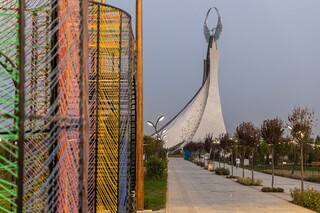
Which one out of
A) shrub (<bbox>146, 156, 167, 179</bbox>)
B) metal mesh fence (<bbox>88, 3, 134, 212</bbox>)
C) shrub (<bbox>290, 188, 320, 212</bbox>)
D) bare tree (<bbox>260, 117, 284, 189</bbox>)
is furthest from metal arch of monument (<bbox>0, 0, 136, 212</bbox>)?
shrub (<bbox>146, 156, 167, 179</bbox>)

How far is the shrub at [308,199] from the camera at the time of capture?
14.8 meters

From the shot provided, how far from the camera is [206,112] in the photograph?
103 metres

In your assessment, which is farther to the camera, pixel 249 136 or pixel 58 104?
pixel 249 136

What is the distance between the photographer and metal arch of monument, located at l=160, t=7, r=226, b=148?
101 m

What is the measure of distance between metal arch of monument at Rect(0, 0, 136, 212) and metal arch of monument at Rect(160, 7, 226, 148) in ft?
298

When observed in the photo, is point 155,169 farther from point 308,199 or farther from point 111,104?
point 111,104

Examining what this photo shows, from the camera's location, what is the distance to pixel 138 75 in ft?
39.9

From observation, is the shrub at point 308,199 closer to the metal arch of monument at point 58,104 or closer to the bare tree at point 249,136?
the metal arch of monument at point 58,104

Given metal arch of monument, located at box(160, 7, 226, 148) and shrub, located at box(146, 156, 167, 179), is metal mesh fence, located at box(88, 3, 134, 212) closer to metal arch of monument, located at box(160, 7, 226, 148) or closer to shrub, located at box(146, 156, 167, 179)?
shrub, located at box(146, 156, 167, 179)

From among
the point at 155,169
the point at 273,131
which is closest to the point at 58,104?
the point at 273,131

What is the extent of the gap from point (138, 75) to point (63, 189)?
7412 mm

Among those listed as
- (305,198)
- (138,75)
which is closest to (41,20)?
(138,75)

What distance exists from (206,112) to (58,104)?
9890cm

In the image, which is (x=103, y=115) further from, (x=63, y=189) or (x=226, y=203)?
(x=226, y=203)
